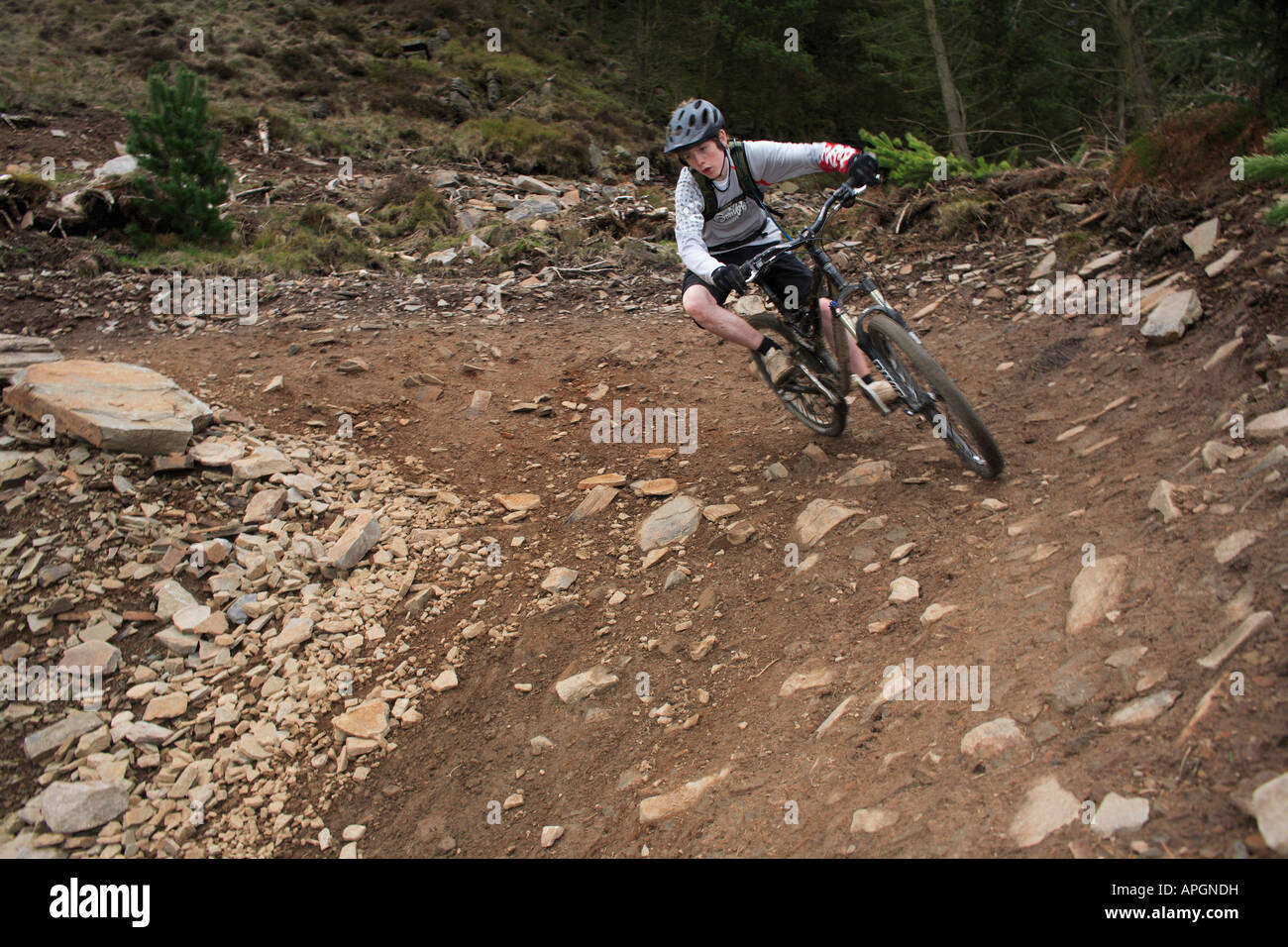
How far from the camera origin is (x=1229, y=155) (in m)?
6.25

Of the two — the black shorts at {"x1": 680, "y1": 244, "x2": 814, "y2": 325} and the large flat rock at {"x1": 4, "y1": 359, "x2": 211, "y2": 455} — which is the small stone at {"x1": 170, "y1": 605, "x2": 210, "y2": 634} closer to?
the large flat rock at {"x1": 4, "y1": 359, "x2": 211, "y2": 455}

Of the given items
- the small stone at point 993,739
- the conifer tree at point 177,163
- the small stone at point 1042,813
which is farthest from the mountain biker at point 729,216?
the conifer tree at point 177,163

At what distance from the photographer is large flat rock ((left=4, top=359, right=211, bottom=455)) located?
556cm

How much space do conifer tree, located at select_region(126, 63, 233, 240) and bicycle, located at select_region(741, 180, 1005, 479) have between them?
9265 millimetres

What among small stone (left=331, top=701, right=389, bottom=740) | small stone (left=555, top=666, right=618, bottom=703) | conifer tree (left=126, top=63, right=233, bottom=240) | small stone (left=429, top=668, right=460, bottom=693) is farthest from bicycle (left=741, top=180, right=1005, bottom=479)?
conifer tree (left=126, top=63, right=233, bottom=240)

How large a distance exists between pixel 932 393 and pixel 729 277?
1295 mm

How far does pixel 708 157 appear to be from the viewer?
479cm

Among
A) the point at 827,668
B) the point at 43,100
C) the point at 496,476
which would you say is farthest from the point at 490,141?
the point at 827,668

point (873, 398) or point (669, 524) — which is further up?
point (873, 398)

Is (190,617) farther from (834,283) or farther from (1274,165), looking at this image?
(1274,165)

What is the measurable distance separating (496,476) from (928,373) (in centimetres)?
327

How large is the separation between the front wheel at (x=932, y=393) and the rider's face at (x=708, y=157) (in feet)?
4.40

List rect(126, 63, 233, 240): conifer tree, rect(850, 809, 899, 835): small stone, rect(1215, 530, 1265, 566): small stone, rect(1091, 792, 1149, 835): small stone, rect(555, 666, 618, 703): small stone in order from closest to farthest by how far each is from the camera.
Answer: rect(1091, 792, 1149, 835): small stone → rect(850, 809, 899, 835): small stone → rect(1215, 530, 1265, 566): small stone → rect(555, 666, 618, 703): small stone → rect(126, 63, 233, 240): conifer tree

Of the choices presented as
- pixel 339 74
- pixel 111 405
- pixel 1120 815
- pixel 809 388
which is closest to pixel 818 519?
pixel 809 388
